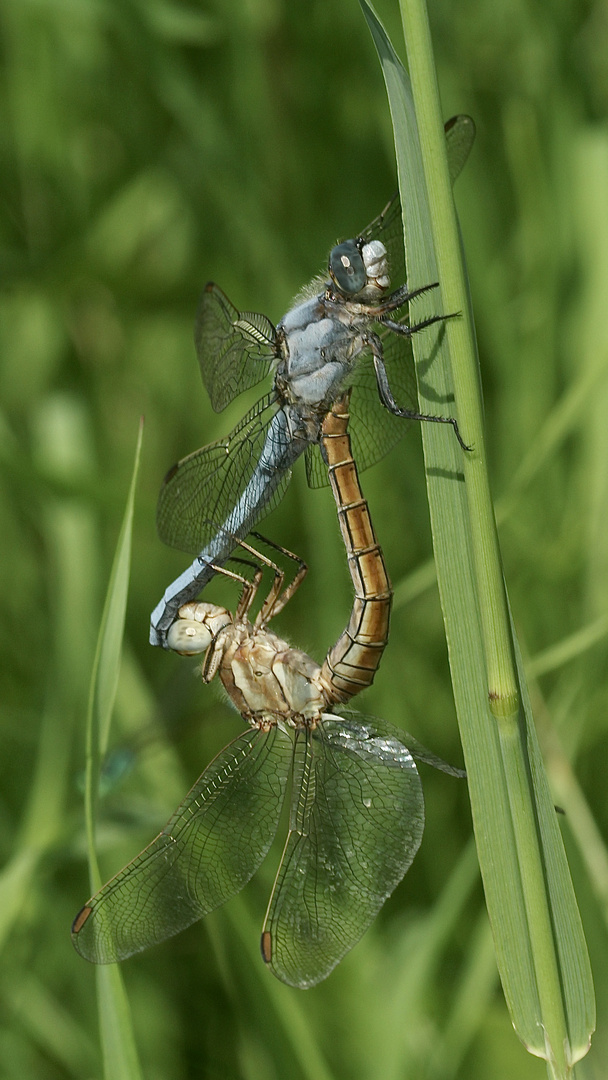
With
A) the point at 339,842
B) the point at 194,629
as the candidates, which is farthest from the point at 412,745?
the point at 194,629

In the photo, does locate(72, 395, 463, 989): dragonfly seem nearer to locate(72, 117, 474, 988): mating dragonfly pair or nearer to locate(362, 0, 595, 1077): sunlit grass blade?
locate(72, 117, 474, 988): mating dragonfly pair

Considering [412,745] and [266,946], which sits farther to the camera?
[412,745]

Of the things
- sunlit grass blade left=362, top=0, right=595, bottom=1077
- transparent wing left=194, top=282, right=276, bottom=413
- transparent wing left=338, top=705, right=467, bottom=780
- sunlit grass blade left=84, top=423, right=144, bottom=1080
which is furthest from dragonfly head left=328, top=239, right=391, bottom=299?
transparent wing left=338, top=705, right=467, bottom=780

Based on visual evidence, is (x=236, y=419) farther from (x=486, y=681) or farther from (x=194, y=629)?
(x=486, y=681)

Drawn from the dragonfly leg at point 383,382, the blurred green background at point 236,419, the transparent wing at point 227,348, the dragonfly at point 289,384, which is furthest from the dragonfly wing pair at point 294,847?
the transparent wing at point 227,348

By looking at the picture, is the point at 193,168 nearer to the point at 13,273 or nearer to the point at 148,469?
the point at 13,273

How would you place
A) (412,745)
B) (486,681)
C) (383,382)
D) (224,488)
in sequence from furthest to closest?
(224,488) → (412,745) → (383,382) → (486,681)
